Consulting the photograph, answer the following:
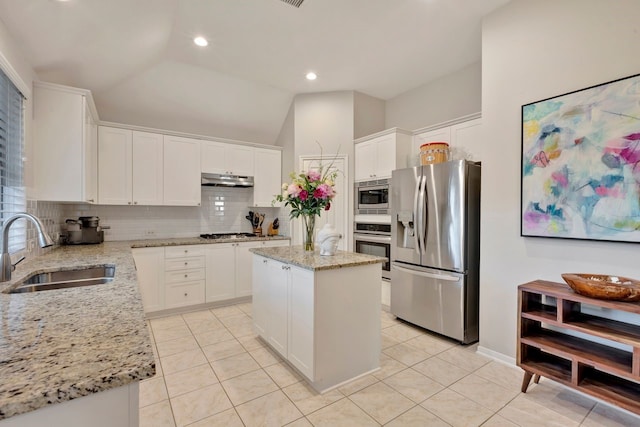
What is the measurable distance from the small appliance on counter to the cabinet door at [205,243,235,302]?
124cm

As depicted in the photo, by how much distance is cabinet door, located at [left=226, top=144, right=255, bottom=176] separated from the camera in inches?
174

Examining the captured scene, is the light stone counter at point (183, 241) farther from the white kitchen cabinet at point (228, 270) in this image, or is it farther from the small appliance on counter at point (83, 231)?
the small appliance on counter at point (83, 231)

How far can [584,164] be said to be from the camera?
2.12 metres

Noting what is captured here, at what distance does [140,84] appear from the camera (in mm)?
3773

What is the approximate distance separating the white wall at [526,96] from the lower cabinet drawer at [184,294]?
3298mm

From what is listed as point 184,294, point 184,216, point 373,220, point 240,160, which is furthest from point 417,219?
point 184,216

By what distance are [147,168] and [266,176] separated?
1.65 metres

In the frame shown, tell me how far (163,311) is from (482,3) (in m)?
4.68

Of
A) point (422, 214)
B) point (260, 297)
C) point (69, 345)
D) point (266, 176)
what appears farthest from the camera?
point (266, 176)

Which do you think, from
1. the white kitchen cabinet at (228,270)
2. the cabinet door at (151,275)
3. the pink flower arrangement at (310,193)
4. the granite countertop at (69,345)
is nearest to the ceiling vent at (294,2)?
the pink flower arrangement at (310,193)

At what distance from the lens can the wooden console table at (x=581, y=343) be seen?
1744 mm

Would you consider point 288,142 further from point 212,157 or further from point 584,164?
point 584,164

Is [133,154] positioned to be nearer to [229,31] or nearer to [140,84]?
[140,84]

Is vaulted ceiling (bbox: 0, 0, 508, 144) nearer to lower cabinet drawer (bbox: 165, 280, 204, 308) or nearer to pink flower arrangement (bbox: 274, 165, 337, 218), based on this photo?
pink flower arrangement (bbox: 274, 165, 337, 218)
